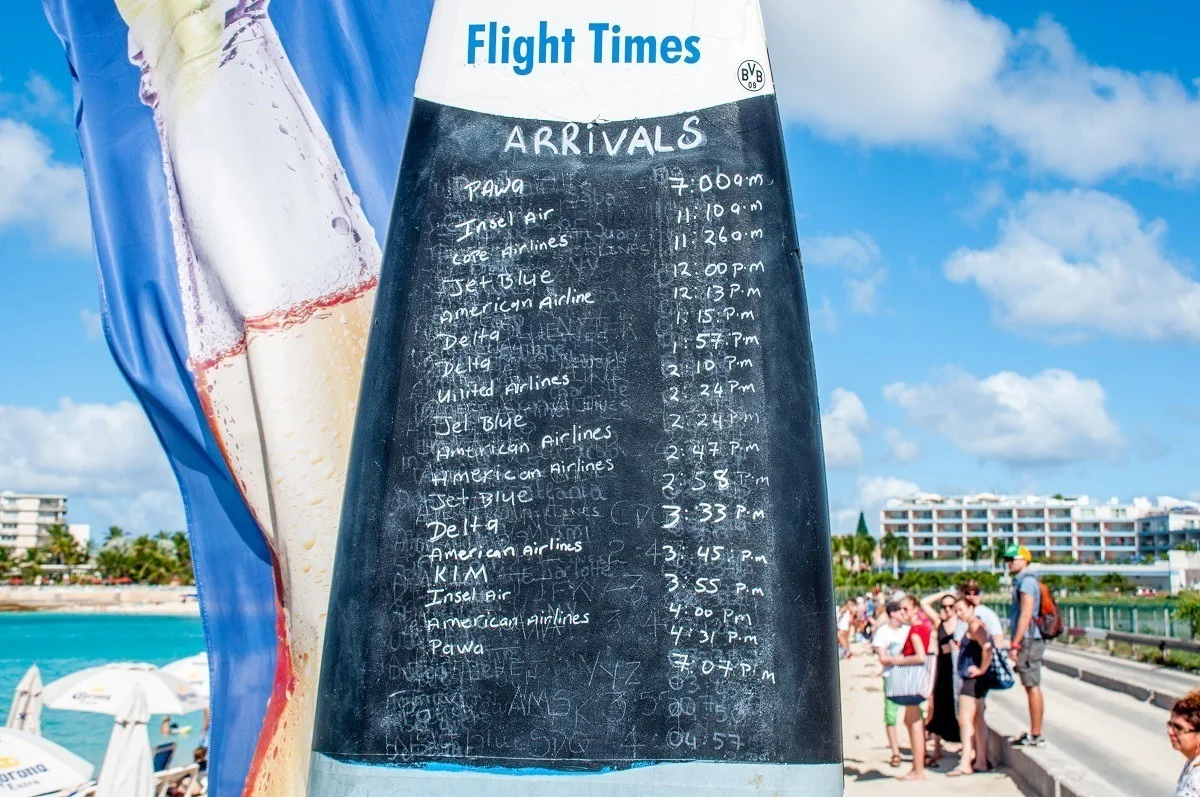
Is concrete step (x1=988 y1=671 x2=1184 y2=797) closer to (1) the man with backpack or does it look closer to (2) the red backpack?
(1) the man with backpack

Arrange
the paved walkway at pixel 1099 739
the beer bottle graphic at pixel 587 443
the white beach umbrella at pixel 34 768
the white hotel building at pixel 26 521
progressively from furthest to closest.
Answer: the white hotel building at pixel 26 521 → the white beach umbrella at pixel 34 768 → the paved walkway at pixel 1099 739 → the beer bottle graphic at pixel 587 443

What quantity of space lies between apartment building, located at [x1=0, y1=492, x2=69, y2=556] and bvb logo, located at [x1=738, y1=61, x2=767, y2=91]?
593 ft

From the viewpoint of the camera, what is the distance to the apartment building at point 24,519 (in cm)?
16725

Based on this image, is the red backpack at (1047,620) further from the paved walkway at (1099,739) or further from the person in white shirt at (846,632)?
the person in white shirt at (846,632)

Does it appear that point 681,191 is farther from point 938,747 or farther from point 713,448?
point 938,747

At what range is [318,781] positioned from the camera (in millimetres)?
3762

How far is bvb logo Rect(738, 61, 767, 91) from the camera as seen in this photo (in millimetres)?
4004

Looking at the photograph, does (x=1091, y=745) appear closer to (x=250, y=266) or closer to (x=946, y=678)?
(x=946, y=678)

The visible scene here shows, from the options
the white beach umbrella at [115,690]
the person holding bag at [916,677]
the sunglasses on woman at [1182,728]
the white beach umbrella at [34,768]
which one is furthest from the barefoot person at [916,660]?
the white beach umbrella at [115,690]

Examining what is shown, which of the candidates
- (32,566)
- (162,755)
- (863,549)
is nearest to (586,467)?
(162,755)

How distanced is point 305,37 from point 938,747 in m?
7.92

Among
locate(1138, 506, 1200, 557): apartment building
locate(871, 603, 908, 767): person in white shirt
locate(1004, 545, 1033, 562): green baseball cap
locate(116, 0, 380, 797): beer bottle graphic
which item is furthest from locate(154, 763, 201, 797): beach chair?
locate(1138, 506, 1200, 557): apartment building

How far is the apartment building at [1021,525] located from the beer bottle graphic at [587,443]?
455 feet

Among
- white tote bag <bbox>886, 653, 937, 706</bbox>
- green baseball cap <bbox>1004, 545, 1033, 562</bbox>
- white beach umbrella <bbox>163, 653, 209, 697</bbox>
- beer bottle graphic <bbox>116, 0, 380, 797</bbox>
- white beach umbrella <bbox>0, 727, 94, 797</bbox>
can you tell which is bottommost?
white beach umbrella <bbox>0, 727, 94, 797</bbox>
